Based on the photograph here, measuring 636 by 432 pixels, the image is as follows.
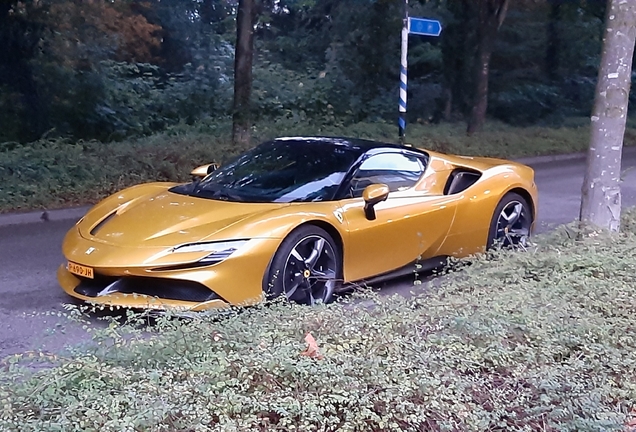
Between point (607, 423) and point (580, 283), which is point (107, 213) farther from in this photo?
point (607, 423)

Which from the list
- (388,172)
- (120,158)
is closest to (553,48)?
(120,158)

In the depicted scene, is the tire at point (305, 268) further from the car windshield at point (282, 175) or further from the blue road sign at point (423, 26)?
the blue road sign at point (423, 26)

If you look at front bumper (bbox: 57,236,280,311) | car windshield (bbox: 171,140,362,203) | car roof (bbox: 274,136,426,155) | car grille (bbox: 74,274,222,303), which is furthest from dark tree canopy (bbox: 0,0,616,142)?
car grille (bbox: 74,274,222,303)

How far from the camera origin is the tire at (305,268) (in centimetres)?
→ 522

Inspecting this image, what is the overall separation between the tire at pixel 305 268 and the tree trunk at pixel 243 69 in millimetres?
8489

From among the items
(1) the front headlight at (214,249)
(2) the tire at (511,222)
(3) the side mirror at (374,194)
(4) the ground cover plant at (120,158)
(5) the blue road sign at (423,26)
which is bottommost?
(4) the ground cover plant at (120,158)

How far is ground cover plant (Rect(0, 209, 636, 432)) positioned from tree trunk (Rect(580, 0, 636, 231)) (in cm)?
258

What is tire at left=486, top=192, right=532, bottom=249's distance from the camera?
22.9ft

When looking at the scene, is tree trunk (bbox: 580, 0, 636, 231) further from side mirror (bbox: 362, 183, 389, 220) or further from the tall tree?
the tall tree

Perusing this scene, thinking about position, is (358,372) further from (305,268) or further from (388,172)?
(388,172)

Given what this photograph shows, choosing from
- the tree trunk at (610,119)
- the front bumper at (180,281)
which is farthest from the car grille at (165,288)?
the tree trunk at (610,119)

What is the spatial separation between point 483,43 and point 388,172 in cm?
1316

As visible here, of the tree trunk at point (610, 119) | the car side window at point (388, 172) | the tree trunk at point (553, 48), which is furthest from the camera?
the tree trunk at point (553, 48)

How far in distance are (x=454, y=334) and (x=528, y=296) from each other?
0.87 meters
